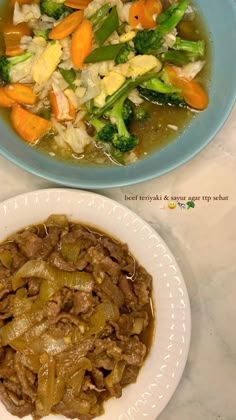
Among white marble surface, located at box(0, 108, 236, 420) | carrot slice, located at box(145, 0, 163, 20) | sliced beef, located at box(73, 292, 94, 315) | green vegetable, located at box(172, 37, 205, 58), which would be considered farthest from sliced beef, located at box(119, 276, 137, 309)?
carrot slice, located at box(145, 0, 163, 20)

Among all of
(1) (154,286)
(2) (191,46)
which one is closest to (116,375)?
(1) (154,286)

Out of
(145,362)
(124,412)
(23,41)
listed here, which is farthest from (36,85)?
(124,412)

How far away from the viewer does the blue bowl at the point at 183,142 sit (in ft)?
8.07

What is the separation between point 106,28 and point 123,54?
119 millimetres

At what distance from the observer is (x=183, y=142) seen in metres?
2.56

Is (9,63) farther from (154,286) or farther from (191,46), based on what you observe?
(154,286)

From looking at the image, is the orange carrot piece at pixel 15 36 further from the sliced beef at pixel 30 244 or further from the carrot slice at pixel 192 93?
the sliced beef at pixel 30 244

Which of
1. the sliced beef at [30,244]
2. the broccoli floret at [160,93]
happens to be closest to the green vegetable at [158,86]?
the broccoli floret at [160,93]

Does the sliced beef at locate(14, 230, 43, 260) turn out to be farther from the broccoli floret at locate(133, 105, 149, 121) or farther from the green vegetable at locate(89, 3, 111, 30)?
the green vegetable at locate(89, 3, 111, 30)

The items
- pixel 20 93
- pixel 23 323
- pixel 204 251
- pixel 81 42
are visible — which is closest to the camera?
pixel 23 323

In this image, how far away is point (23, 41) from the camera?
257 cm

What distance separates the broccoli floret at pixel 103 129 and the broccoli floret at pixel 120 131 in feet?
0.06

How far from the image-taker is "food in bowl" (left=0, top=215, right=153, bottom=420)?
7.73 ft

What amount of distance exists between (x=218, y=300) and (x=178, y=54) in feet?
3.41
